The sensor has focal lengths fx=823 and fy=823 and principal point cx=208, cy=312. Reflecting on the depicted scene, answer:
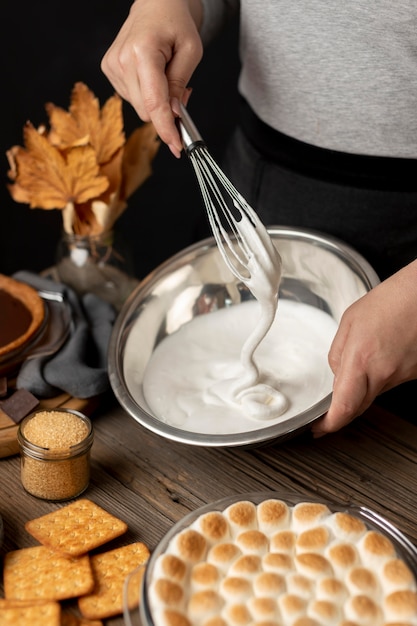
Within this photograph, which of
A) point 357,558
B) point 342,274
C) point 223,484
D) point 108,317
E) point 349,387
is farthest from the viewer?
point 108,317

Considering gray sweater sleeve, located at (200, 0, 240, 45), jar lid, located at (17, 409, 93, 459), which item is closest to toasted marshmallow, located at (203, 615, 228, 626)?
jar lid, located at (17, 409, 93, 459)

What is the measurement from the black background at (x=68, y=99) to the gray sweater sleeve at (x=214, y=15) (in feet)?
1.06

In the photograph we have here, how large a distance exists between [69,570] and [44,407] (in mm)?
328

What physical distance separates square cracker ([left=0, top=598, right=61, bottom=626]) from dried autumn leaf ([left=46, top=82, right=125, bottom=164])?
0.75 metres

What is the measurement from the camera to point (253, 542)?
2.71 ft

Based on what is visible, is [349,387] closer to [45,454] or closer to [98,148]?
[45,454]

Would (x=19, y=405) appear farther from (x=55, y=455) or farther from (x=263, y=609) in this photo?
(x=263, y=609)

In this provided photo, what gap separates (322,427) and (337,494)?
0.10 meters

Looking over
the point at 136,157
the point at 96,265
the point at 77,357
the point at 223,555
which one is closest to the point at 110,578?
the point at 223,555

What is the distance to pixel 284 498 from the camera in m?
0.87

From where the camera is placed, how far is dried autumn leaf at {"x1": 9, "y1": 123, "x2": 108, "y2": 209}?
130cm

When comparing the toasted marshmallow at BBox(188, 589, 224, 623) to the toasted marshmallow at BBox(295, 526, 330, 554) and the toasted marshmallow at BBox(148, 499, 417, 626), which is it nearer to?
the toasted marshmallow at BBox(148, 499, 417, 626)

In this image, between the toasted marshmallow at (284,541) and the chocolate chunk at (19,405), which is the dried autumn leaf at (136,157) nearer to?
the chocolate chunk at (19,405)

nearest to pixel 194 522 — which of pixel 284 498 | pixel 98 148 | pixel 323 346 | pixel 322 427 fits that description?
pixel 284 498
